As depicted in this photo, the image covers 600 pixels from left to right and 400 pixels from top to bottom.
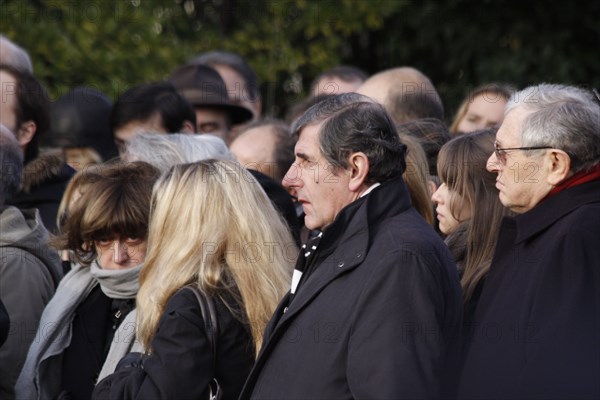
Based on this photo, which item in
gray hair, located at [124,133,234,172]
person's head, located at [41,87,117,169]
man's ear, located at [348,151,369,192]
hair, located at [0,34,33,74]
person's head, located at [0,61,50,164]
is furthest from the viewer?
person's head, located at [41,87,117,169]

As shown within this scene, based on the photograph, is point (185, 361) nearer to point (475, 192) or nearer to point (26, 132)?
point (475, 192)

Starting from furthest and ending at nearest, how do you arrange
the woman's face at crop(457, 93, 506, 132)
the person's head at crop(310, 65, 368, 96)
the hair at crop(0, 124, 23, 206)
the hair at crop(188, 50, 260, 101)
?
1. the hair at crop(188, 50, 260, 101)
2. the person's head at crop(310, 65, 368, 96)
3. the woman's face at crop(457, 93, 506, 132)
4. the hair at crop(0, 124, 23, 206)

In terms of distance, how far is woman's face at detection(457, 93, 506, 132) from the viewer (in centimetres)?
596

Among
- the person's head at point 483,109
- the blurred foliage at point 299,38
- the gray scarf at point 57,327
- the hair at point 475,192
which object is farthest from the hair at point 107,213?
the blurred foliage at point 299,38

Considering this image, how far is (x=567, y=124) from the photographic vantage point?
3607mm

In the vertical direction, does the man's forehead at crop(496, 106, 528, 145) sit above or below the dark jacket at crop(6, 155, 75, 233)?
above

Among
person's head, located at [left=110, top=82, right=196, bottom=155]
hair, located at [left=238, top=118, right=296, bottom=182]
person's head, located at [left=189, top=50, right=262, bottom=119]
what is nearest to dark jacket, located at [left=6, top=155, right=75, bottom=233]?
person's head, located at [left=110, top=82, right=196, bottom=155]

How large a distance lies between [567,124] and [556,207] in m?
0.29

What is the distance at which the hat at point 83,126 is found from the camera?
6291mm

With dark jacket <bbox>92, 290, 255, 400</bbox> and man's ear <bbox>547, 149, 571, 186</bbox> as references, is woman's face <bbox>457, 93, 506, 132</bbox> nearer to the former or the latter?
man's ear <bbox>547, 149, 571, 186</bbox>

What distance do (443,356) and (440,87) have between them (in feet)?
28.1

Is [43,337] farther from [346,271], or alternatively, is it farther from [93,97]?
[93,97]

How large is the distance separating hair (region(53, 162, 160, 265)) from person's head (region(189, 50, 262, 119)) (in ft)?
8.99

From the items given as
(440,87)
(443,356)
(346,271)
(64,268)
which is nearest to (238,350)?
(346,271)
